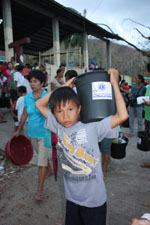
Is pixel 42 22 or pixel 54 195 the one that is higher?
pixel 42 22

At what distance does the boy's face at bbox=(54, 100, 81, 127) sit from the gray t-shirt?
0.07 m

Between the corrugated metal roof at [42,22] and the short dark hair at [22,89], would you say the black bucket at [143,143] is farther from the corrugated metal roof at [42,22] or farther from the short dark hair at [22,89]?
the corrugated metal roof at [42,22]

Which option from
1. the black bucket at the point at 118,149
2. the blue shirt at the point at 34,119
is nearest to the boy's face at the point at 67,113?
the blue shirt at the point at 34,119

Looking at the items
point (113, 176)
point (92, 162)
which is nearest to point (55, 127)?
point (92, 162)

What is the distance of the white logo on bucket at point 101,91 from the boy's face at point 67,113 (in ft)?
0.94

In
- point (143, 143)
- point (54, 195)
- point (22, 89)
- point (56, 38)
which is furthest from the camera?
point (56, 38)

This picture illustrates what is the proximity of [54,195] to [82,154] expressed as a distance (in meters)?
1.54

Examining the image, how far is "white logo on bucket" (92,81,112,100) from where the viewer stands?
5.36 ft

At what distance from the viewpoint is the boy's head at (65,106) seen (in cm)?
138

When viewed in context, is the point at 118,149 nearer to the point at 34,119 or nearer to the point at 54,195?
the point at 54,195

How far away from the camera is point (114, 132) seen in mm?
1466

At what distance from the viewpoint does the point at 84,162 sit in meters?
1.41

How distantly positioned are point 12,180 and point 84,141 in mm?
2172

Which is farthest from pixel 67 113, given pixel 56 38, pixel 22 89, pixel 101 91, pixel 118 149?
pixel 56 38
